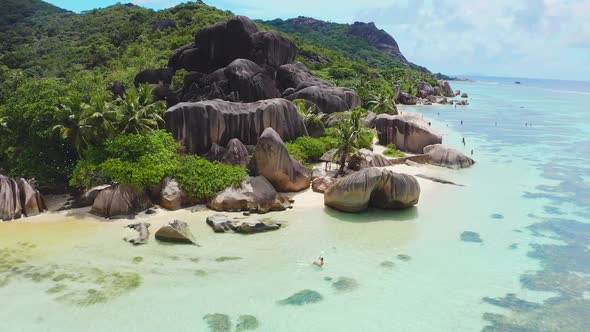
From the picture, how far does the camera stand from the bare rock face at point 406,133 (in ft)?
126

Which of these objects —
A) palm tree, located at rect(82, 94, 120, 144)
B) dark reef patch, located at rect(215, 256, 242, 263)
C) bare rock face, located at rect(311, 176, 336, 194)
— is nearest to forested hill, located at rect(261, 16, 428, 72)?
bare rock face, located at rect(311, 176, 336, 194)

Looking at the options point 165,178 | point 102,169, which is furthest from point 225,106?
point 102,169

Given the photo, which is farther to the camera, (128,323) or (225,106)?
(225,106)

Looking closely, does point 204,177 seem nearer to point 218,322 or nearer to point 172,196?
point 172,196

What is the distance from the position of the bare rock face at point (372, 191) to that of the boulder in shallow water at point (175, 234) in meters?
8.06

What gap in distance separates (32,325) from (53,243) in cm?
620

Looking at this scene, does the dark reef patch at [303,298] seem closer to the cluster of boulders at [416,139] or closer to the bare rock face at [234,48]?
the cluster of boulders at [416,139]

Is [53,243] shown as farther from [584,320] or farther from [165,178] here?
[584,320]

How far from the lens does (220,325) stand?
1432 centimetres

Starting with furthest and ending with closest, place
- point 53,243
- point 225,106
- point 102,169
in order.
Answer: point 225,106 < point 102,169 < point 53,243

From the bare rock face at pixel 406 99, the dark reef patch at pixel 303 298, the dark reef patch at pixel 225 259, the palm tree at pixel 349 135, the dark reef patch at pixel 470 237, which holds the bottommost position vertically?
the dark reef patch at pixel 303 298

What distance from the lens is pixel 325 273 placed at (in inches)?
698

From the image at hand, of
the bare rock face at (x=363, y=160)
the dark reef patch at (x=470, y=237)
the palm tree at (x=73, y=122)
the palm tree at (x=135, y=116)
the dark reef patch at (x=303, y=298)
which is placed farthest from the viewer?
the bare rock face at (x=363, y=160)

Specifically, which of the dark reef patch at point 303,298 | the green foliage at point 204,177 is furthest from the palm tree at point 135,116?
the dark reef patch at point 303,298
